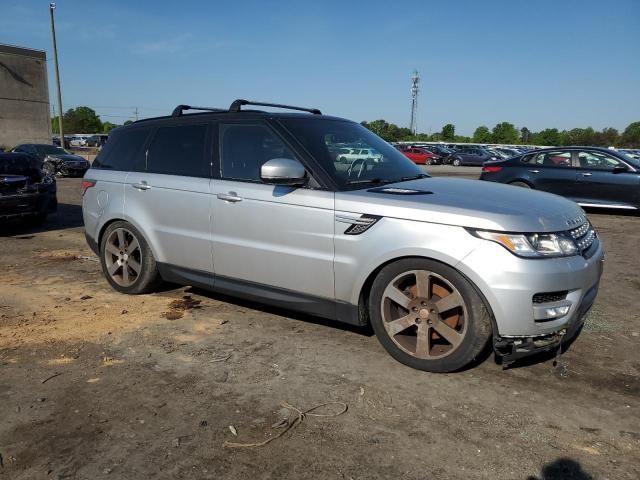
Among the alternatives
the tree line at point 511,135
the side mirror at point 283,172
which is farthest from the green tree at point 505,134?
the side mirror at point 283,172

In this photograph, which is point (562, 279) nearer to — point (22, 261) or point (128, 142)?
point (128, 142)

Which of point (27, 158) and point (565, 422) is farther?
point (27, 158)

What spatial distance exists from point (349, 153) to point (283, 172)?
812 millimetres

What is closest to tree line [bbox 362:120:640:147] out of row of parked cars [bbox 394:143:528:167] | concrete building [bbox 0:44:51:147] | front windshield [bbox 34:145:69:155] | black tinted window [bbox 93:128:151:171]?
row of parked cars [bbox 394:143:528:167]

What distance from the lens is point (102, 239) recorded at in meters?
5.51

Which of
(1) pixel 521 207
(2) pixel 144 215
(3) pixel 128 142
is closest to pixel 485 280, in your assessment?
(1) pixel 521 207

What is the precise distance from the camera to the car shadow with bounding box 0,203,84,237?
9.26m

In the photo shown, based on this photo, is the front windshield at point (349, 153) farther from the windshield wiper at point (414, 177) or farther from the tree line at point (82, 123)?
the tree line at point (82, 123)

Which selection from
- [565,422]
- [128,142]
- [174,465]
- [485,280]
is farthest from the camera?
[128,142]

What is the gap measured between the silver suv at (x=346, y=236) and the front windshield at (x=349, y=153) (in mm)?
17

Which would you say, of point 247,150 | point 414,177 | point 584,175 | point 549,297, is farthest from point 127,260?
point 584,175

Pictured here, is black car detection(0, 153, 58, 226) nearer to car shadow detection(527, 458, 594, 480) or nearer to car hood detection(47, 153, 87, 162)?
car shadow detection(527, 458, 594, 480)

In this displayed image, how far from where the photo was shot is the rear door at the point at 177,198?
15.1ft

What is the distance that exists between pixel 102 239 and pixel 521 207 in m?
4.10
